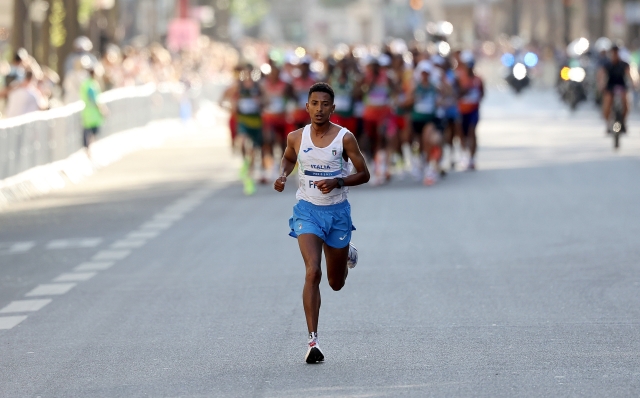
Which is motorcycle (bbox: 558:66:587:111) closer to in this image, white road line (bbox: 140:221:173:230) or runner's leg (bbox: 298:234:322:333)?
white road line (bbox: 140:221:173:230)

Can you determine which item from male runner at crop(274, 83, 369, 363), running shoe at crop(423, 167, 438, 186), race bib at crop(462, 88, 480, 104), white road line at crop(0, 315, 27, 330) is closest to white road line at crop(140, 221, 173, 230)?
running shoe at crop(423, 167, 438, 186)

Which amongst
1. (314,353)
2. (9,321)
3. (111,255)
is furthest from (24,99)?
(314,353)

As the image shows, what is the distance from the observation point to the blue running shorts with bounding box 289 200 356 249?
944 cm

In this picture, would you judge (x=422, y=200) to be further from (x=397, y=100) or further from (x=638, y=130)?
(x=638, y=130)

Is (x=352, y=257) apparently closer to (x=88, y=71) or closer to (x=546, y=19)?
(x=88, y=71)

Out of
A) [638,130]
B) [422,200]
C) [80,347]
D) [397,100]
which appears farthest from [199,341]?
[638,130]

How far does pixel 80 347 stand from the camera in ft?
32.8

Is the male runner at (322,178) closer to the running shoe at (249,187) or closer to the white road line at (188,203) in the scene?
the white road line at (188,203)

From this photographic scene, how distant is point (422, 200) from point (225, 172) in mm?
7080

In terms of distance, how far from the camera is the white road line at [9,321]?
11.1 meters

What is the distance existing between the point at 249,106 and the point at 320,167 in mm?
13888

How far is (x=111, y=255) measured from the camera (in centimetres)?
1548

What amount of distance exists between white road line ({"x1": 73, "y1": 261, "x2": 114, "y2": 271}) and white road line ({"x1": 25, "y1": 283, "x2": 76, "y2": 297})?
0.97 m

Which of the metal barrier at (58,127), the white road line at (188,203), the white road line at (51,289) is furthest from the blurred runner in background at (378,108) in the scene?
the white road line at (51,289)
